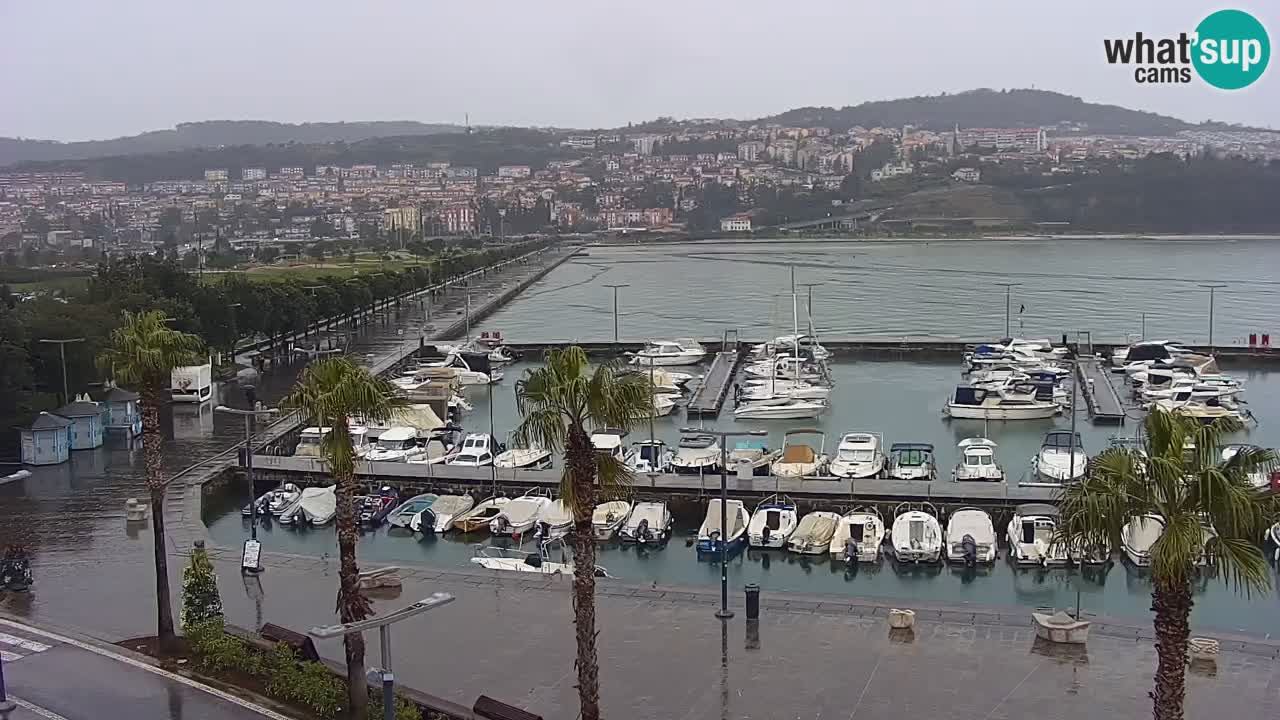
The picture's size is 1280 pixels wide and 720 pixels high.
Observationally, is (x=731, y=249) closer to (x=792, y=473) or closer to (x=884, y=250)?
(x=884, y=250)

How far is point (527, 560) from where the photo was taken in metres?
15.6

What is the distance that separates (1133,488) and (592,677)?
3655mm

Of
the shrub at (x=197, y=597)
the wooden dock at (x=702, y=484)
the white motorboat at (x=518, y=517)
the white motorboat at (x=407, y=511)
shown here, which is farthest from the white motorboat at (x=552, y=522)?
the shrub at (x=197, y=597)

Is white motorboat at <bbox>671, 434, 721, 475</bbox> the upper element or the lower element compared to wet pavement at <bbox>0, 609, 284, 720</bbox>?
lower

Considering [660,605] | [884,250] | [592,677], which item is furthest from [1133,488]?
[884,250]

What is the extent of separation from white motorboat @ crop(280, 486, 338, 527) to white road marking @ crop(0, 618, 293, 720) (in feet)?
23.7

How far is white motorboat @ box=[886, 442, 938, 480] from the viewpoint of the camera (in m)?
19.9

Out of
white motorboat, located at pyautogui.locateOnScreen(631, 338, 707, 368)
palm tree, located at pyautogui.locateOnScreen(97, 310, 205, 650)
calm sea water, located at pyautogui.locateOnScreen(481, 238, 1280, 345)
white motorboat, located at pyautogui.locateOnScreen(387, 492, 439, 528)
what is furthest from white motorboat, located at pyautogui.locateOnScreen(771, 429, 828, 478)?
calm sea water, located at pyautogui.locateOnScreen(481, 238, 1280, 345)

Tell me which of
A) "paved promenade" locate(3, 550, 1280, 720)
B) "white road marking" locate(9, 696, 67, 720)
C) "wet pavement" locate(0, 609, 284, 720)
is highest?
"white road marking" locate(9, 696, 67, 720)

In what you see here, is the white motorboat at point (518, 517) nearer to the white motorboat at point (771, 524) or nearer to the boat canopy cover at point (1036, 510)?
the white motorboat at point (771, 524)

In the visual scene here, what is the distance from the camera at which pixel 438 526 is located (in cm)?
1812

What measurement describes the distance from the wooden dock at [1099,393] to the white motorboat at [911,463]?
5.53 metres

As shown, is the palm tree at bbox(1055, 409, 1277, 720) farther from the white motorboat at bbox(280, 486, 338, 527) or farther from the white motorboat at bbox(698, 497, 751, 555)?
the white motorboat at bbox(280, 486, 338, 527)

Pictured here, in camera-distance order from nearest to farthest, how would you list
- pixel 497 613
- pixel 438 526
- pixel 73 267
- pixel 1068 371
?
pixel 497 613, pixel 438 526, pixel 1068 371, pixel 73 267
